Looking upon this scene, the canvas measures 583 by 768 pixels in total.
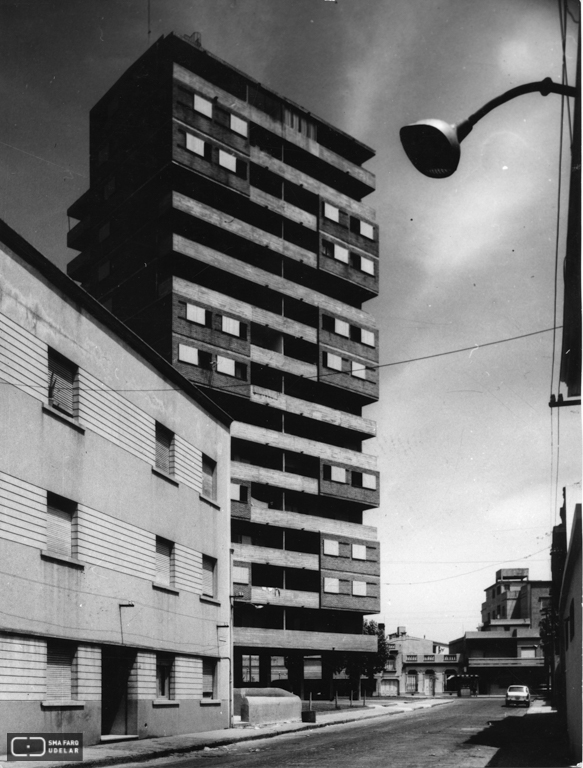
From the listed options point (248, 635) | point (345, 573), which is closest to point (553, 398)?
point (248, 635)

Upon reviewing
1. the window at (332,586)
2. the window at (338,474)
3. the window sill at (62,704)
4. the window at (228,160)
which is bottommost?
the window at (332,586)

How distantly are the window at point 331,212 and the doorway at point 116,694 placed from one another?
42226 millimetres

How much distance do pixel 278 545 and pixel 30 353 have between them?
38032 millimetres

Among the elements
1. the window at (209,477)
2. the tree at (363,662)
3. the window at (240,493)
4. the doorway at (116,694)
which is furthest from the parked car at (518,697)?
the doorway at (116,694)

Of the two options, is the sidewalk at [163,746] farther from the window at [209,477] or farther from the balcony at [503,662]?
the balcony at [503,662]

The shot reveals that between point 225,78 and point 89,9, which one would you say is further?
point 225,78

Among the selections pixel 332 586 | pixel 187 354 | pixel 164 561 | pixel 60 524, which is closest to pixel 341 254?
pixel 187 354

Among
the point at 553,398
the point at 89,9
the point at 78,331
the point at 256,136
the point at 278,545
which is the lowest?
the point at 278,545

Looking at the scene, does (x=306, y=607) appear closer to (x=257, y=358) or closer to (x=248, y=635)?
(x=248, y=635)

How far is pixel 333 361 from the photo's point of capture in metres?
58.7

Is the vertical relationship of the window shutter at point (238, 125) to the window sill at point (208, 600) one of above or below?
above

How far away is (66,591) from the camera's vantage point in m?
18.8

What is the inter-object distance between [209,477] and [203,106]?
3042cm

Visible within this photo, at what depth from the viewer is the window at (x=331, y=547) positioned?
183ft
